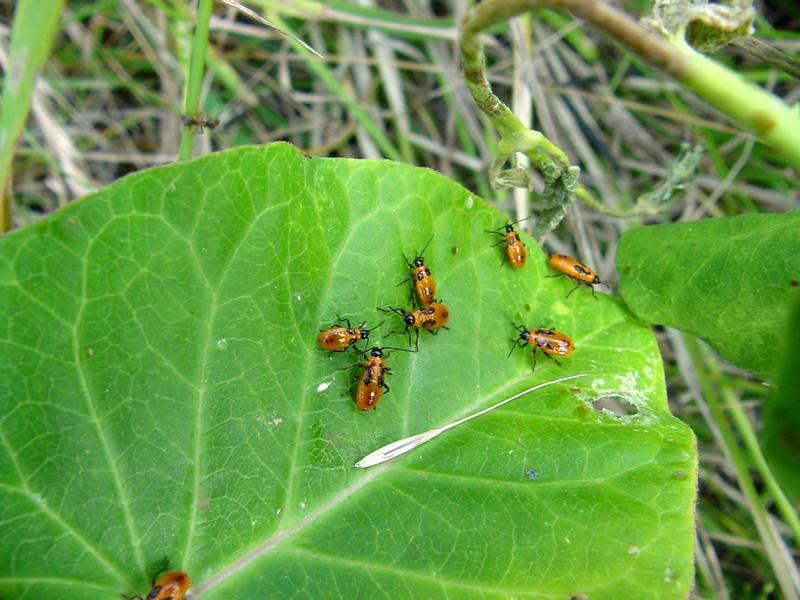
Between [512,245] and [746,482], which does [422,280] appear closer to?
[512,245]

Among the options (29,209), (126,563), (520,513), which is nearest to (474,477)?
(520,513)

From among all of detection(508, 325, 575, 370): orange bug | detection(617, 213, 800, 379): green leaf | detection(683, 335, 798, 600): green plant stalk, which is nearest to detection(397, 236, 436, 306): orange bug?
detection(508, 325, 575, 370): orange bug

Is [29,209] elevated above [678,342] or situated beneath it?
situated beneath

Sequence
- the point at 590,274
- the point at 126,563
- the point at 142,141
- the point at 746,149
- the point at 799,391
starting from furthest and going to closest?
1. the point at 142,141
2. the point at 746,149
3. the point at 590,274
4. the point at 126,563
5. the point at 799,391

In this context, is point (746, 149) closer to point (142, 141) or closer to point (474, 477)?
point (474, 477)

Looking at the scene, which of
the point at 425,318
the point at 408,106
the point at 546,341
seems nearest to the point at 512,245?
the point at 546,341

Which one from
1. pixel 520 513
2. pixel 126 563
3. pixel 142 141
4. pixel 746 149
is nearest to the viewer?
pixel 126 563

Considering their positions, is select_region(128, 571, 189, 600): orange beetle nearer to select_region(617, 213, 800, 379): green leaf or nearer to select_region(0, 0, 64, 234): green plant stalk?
select_region(0, 0, 64, 234): green plant stalk
